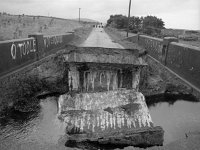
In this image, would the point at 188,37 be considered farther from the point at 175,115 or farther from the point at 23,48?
the point at 23,48

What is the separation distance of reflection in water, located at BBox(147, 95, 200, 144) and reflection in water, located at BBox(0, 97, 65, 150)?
13.4 ft

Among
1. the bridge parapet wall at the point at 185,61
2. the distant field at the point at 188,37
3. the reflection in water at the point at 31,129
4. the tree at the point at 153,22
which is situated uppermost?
the tree at the point at 153,22

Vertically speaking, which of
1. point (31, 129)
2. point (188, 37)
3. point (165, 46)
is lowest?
point (31, 129)

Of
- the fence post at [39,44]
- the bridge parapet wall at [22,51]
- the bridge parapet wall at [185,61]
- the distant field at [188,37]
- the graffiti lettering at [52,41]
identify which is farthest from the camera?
the distant field at [188,37]

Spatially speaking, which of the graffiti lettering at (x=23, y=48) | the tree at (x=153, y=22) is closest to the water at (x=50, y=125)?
the graffiti lettering at (x=23, y=48)

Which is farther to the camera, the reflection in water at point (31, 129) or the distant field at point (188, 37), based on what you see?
the distant field at point (188, 37)

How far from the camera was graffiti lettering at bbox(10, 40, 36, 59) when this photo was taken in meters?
10.7

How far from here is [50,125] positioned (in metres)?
8.61

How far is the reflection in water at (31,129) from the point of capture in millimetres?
6583

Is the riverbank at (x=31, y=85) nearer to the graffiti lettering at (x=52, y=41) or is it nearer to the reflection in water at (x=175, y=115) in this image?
the graffiti lettering at (x=52, y=41)

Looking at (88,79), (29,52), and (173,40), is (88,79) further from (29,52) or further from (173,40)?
(173,40)

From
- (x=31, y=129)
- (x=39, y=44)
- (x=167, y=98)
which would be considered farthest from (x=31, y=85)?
(x=167, y=98)

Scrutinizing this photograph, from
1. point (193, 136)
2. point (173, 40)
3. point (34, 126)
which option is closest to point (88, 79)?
point (34, 126)

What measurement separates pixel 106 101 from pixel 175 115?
4.05 meters
